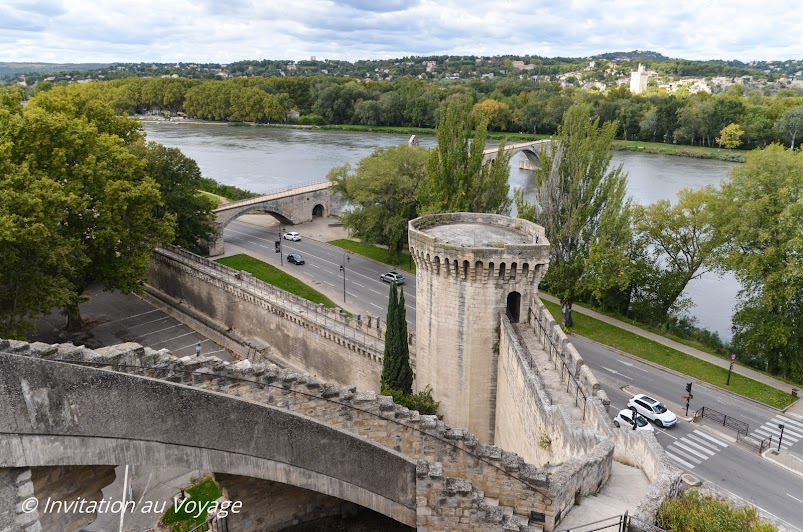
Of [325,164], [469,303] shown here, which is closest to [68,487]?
[469,303]

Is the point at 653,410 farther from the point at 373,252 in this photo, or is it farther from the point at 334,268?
the point at 373,252

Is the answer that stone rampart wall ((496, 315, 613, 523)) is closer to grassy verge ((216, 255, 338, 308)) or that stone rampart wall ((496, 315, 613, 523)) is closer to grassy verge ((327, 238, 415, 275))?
grassy verge ((216, 255, 338, 308))

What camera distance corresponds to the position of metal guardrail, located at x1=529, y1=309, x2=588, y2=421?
51.3ft

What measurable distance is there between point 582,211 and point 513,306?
46.1 feet

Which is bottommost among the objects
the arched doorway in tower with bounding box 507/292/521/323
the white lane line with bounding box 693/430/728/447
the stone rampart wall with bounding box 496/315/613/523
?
the white lane line with bounding box 693/430/728/447

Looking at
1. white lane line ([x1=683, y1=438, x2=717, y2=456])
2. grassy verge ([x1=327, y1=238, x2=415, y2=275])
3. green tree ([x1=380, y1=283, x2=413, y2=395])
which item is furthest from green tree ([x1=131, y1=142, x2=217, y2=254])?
white lane line ([x1=683, y1=438, x2=717, y2=456])

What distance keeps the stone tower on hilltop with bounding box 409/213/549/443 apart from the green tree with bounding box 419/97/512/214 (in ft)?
46.5

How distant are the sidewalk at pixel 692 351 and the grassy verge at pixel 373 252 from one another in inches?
422

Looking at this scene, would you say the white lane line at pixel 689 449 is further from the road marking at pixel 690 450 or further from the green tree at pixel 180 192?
the green tree at pixel 180 192

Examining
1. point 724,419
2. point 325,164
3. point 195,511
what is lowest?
point 724,419

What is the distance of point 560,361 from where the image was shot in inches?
673

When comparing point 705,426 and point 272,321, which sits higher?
point 272,321

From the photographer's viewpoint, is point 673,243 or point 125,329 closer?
point 125,329

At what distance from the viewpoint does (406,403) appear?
21391mm
